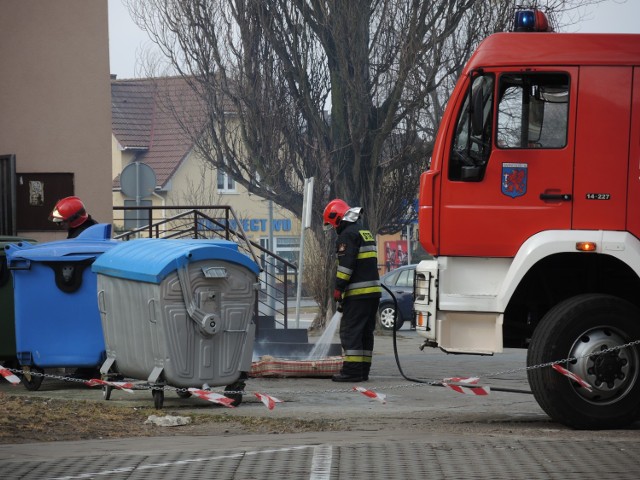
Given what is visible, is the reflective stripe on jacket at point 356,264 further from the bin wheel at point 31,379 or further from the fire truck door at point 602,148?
the fire truck door at point 602,148

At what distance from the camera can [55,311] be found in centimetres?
1166

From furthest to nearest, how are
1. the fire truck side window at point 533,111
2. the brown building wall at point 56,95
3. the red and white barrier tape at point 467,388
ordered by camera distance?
1. the brown building wall at point 56,95
2. the red and white barrier tape at point 467,388
3. the fire truck side window at point 533,111

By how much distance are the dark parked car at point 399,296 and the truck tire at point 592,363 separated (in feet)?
56.7

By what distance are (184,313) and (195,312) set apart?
0.09 metres

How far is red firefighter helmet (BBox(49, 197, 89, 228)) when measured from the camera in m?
13.0

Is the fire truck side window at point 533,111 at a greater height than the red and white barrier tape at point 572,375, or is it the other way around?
the fire truck side window at point 533,111

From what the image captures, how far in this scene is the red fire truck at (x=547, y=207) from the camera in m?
9.12

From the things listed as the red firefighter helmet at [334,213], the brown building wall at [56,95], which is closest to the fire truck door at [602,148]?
the red firefighter helmet at [334,213]

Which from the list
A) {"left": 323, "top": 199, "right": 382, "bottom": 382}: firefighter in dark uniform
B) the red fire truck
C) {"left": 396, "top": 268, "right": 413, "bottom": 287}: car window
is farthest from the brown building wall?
{"left": 396, "top": 268, "right": 413, "bottom": 287}: car window

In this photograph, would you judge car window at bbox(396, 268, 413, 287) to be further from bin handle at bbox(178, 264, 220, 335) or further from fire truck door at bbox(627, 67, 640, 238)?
fire truck door at bbox(627, 67, 640, 238)

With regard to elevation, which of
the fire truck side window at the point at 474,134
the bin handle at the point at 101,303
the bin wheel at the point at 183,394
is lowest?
the bin wheel at the point at 183,394

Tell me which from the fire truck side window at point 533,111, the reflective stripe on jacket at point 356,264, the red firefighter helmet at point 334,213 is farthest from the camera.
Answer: the red firefighter helmet at point 334,213

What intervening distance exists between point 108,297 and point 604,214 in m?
4.27

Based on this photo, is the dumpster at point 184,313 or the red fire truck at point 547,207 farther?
the dumpster at point 184,313
